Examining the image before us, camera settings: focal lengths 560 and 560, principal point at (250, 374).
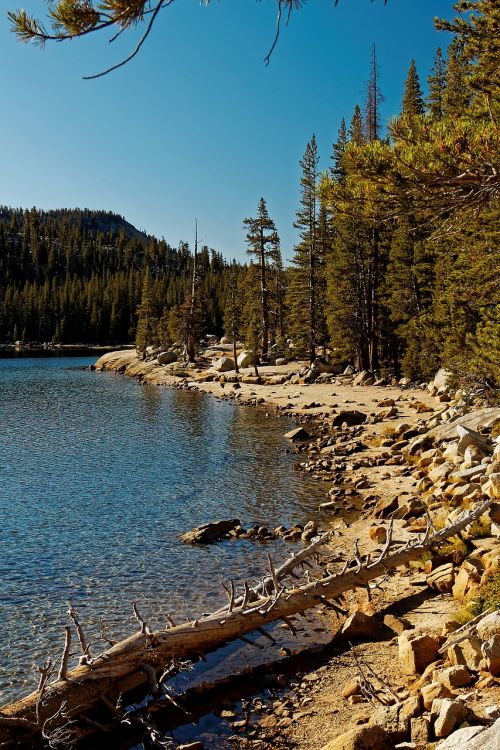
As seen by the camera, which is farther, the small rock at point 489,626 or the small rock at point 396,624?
the small rock at point 396,624

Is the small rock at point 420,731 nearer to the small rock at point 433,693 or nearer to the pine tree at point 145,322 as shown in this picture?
the small rock at point 433,693

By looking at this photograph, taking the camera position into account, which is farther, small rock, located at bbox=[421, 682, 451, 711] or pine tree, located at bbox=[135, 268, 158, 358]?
pine tree, located at bbox=[135, 268, 158, 358]

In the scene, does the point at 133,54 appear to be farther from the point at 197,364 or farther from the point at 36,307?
the point at 36,307

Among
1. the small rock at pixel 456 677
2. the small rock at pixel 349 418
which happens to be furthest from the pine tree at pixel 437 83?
the small rock at pixel 456 677

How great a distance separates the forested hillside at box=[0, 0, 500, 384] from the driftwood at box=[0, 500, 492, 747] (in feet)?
17.9

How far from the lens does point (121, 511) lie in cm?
1570

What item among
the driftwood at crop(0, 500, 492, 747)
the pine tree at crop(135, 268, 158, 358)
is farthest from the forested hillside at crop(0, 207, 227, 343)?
the driftwood at crop(0, 500, 492, 747)

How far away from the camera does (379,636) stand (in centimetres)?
831

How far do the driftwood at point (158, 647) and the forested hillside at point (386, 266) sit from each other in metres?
5.46

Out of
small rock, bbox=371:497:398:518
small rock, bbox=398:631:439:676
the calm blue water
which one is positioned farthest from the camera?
small rock, bbox=371:497:398:518

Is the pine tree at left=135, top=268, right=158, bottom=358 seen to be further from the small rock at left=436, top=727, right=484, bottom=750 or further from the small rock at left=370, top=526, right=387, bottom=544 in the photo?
the small rock at left=436, top=727, right=484, bottom=750

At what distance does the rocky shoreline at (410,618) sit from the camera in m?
5.34

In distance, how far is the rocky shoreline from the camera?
5.34 m

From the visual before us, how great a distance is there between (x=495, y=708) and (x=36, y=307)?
13246 cm
